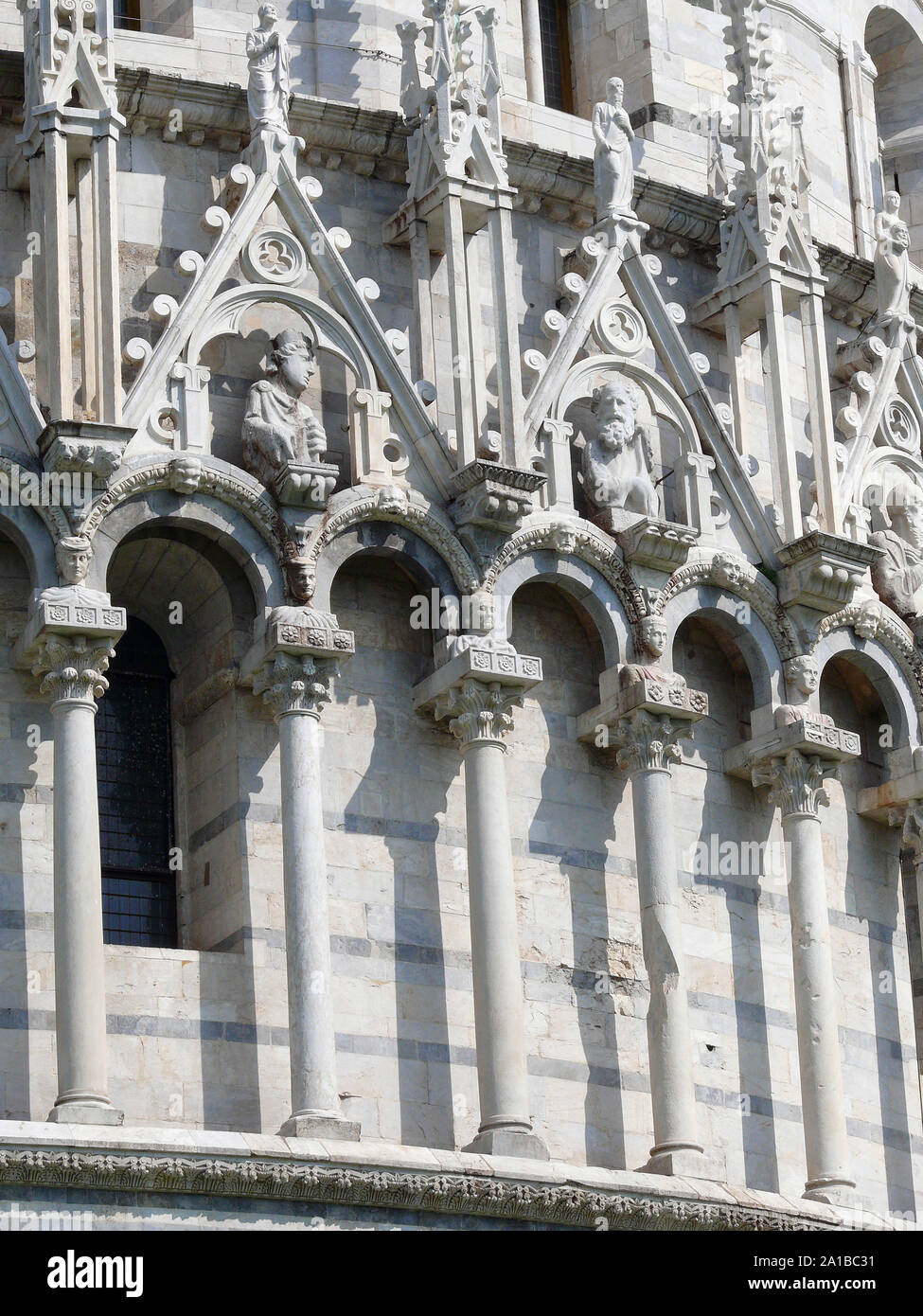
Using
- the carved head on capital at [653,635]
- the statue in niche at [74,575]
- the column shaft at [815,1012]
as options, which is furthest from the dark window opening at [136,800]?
the column shaft at [815,1012]

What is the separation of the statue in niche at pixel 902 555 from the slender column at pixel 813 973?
Result: 1902mm

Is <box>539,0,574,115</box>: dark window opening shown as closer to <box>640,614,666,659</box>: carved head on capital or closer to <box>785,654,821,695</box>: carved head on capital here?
<box>640,614,666,659</box>: carved head on capital

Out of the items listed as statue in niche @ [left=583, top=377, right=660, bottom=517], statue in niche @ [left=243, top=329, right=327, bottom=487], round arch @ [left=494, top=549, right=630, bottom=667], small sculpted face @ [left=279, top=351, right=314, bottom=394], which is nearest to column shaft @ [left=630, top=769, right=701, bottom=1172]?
round arch @ [left=494, top=549, right=630, bottom=667]

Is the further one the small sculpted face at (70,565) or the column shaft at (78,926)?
the small sculpted face at (70,565)

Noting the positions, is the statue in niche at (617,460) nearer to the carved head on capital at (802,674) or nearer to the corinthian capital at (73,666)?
the carved head on capital at (802,674)

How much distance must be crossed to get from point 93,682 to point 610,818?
4532 mm

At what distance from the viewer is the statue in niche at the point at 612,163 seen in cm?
2716

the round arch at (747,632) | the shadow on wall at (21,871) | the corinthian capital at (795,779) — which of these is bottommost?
the shadow on wall at (21,871)

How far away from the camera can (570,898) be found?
84.2ft

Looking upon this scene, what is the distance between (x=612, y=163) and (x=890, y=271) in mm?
3281

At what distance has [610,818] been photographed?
85.8 ft

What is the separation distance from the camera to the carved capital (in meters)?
25.0

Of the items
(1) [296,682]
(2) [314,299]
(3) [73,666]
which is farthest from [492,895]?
(2) [314,299]
